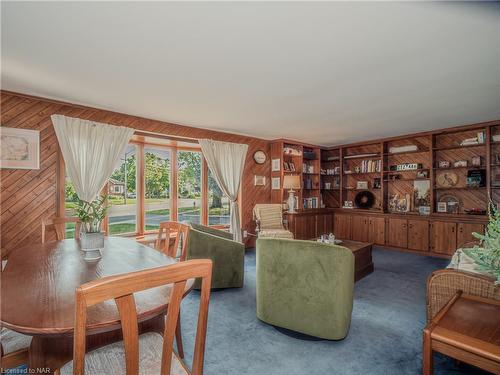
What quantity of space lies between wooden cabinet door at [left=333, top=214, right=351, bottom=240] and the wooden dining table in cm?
487

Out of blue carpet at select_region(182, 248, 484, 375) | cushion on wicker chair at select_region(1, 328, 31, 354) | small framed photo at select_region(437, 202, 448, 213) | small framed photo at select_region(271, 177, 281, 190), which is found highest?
small framed photo at select_region(271, 177, 281, 190)

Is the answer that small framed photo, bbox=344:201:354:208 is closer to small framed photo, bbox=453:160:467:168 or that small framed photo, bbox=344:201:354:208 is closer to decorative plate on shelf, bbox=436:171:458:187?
decorative plate on shelf, bbox=436:171:458:187

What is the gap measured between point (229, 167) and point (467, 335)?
13.3 ft

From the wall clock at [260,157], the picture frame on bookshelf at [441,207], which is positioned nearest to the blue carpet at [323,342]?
the picture frame on bookshelf at [441,207]

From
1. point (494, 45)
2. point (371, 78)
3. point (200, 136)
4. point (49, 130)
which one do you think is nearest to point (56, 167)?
point (49, 130)

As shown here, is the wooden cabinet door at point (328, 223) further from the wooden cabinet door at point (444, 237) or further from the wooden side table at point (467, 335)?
the wooden side table at point (467, 335)

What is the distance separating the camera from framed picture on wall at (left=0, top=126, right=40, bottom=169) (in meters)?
2.85

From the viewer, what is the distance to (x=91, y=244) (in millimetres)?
1825

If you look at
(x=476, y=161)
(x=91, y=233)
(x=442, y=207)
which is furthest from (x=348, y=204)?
(x=91, y=233)

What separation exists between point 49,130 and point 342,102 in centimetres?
365

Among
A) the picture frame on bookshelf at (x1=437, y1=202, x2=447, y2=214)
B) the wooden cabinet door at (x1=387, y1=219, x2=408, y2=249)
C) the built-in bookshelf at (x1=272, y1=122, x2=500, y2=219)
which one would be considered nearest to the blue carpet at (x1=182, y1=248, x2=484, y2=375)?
the wooden cabinet door at (x1=387, y1=219, x2=408, y2=249)

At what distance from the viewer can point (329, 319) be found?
199cm

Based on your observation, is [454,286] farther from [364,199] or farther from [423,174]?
[364,199]

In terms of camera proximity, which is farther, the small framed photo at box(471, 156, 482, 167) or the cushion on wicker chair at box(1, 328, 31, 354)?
the small framed photo at box(471, 156, 482, 167)
